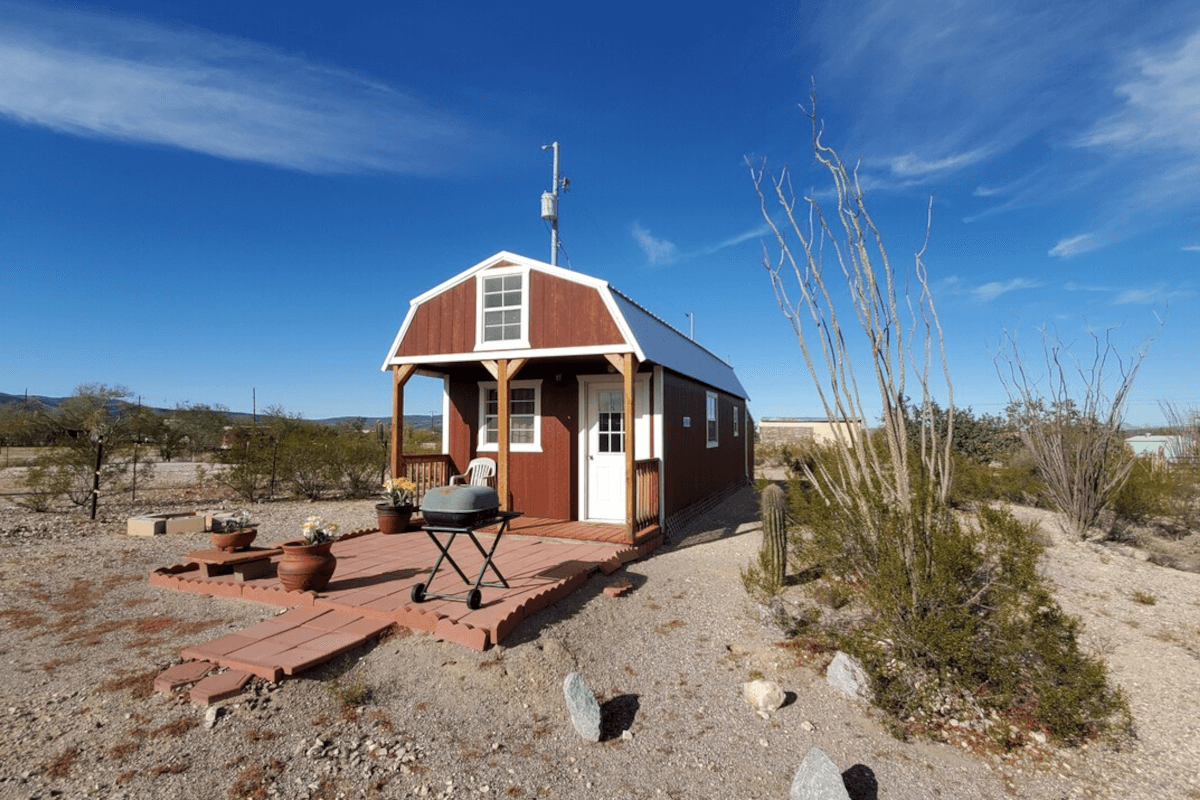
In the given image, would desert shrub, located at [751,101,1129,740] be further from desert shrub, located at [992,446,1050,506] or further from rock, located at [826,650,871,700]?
desert shrub, located at [992,446,1050,506]

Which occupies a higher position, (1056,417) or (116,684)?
(1056,417)

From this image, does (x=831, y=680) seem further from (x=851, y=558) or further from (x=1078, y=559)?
(x=1078, y=559)

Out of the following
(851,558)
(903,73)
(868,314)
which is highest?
(903,73)

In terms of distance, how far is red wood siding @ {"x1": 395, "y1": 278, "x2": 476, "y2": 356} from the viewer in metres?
8.06

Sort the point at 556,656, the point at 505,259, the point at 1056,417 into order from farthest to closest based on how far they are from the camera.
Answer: the point at 1056,417
the point at 505,259
the point at 556,656

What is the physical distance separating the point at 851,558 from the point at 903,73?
4820mm

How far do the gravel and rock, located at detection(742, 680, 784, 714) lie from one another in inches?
2.6

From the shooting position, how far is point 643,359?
6883 millimetres

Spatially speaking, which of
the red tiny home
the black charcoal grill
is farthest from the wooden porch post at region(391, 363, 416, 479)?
the black charcoal grill

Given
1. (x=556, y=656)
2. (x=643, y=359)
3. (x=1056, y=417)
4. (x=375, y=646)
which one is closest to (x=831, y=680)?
(x=556, y=656)

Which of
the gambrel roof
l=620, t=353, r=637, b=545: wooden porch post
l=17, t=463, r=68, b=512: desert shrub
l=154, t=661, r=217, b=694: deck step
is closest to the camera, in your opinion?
l=154, t=661, r=217, b=694: deck step

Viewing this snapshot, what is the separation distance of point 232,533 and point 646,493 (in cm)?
485

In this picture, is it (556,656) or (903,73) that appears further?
(903,73)

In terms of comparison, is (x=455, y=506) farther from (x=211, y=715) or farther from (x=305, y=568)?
(x=211, y=715)
